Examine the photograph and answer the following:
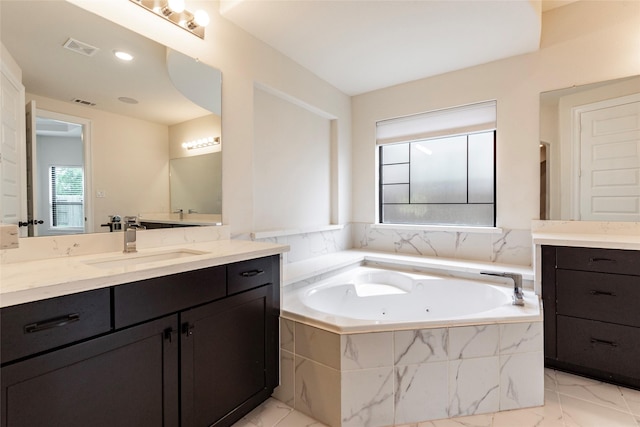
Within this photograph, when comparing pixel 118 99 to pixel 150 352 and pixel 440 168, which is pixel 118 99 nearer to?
pixel 150 352

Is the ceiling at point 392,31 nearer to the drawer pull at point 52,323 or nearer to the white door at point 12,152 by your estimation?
the white door at point 12,152

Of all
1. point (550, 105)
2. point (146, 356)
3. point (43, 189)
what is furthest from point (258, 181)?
point (550, 105)

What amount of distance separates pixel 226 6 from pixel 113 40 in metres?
0.79

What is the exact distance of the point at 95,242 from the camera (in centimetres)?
148

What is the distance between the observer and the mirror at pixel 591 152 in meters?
2.15

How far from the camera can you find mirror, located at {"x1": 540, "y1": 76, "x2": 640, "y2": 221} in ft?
7.07

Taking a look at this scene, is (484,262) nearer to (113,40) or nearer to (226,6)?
(226,6)

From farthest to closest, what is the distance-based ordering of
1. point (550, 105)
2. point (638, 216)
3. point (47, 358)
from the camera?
point (550, 105) → point (638, 216) → point (47, 358)

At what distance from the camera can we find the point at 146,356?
1129mm

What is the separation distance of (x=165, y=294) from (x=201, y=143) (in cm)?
104

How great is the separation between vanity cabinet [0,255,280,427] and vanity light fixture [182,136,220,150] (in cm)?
83

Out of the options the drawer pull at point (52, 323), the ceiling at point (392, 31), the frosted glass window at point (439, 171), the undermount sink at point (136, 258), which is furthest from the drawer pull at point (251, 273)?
the frosted glass window at point (439, 171)

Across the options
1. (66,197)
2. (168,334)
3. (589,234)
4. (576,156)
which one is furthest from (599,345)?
(66,197)

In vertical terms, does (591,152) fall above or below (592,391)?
above
